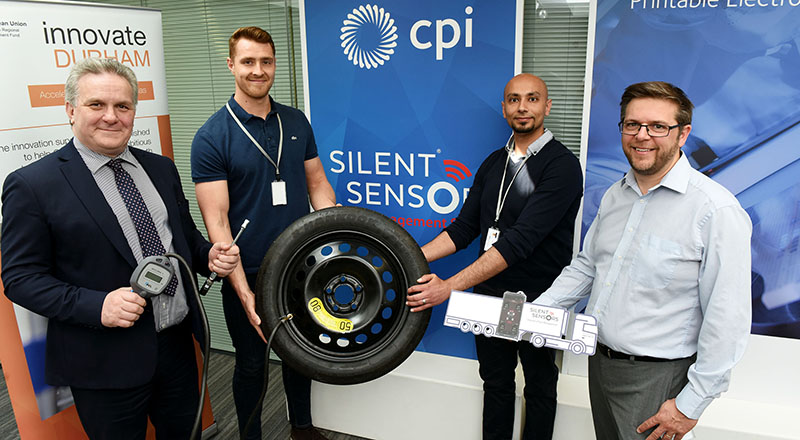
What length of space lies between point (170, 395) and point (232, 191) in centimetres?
84

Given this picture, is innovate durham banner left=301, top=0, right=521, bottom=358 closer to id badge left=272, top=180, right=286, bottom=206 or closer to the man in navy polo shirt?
the man in navy polo shirt

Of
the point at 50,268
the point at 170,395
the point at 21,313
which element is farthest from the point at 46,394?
the point at 50,268

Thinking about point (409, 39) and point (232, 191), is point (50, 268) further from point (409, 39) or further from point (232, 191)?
point (409, 39)

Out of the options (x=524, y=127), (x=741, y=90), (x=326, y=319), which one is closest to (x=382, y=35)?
(x=524, y=127)

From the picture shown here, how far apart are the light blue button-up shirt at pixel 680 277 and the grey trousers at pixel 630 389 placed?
0.06 metres

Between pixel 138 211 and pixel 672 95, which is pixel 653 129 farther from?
pixel 138 211

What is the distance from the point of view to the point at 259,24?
3.18 metres

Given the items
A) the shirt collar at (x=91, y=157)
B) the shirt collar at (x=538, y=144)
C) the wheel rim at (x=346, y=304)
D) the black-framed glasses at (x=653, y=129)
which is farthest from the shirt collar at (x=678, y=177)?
the shirt collar at (x=91, y=157)

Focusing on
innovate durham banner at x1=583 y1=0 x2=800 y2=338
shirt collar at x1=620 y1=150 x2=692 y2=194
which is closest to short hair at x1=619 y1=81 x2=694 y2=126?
shirt collar at x1=620 y1=150 x2=692 y2=194

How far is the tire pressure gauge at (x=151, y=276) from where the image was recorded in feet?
5.15

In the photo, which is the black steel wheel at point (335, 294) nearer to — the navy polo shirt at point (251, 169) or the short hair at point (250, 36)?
the navy polo shirt at point (251, 169)

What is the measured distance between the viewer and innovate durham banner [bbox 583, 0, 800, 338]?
7.04 feet

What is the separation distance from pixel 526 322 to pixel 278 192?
126 centimetres

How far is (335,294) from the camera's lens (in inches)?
78.0
